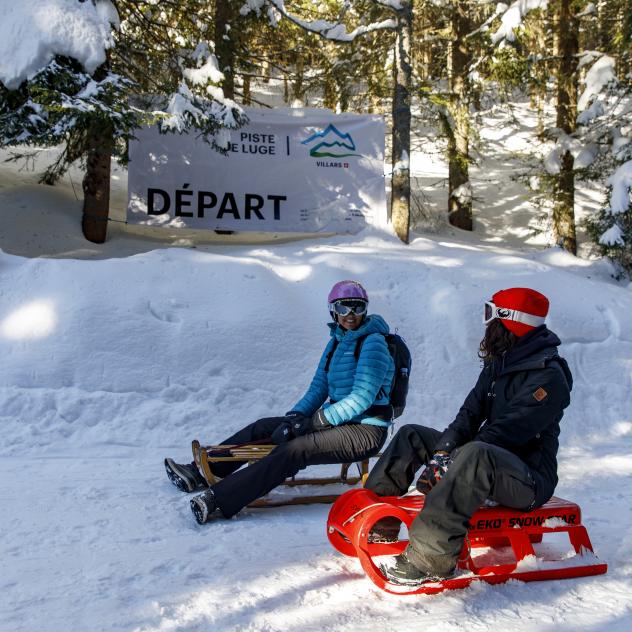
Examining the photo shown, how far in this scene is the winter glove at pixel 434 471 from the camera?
3.42 metres

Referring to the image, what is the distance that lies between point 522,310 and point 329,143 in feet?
27.9

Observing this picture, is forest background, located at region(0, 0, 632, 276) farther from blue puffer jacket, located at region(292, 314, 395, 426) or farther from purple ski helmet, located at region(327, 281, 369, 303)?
blue puffer jacket, located at region(292, 314, 395, 426)

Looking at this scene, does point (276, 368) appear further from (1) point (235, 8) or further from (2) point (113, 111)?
(1) point (235, 8)

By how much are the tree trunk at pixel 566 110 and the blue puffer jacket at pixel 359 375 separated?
986 cm

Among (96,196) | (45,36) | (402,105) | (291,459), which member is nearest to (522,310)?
(291,459)

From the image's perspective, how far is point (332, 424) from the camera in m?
4.48

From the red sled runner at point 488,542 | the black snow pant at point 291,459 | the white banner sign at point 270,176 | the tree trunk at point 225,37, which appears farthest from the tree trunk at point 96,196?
the red sled runner at point 488,542

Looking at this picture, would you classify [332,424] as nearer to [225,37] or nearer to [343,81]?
[225,37]

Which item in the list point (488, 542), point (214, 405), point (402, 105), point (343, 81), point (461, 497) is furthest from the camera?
point (343, 81)

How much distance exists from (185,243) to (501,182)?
11.3 m

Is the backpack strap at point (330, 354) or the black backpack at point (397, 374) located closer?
the black backpack at point (397, 374)

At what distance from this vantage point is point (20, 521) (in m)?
4.01

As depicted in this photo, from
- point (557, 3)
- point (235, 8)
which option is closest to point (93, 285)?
point (235, 8)

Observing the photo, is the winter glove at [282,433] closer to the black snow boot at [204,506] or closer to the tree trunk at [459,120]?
the black snow boot at [204,506]
